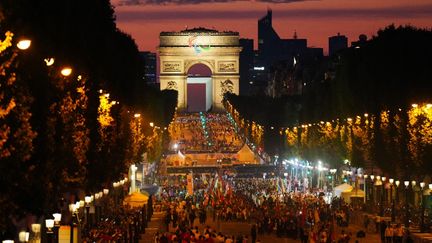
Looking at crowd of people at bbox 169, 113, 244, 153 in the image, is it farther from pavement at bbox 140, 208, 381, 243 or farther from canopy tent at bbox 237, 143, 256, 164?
pavement at bbox 140, 208, 381, 243

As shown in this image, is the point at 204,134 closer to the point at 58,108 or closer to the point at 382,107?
the point at 382,107

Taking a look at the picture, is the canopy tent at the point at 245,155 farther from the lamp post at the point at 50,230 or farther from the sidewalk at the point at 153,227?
the lamp post at the point at 50,230

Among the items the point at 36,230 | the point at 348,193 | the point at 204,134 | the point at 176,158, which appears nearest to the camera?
the point at 36,230

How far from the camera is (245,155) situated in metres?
129

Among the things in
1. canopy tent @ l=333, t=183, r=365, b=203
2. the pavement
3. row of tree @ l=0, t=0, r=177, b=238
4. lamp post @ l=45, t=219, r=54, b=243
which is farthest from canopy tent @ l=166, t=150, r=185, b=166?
lamp post @ l=45, t=219, r=54, b=243

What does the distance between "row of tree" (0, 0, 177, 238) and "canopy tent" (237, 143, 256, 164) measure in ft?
174

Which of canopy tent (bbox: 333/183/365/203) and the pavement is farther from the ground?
canopy tent (bbox: 333/183/365/203)

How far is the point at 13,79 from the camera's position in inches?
1040

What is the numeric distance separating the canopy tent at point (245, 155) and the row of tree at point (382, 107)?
24.1 meters

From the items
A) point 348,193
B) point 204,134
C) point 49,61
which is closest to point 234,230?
point 348,193

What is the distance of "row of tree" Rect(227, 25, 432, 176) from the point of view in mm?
61531

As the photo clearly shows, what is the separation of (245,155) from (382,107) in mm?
58717

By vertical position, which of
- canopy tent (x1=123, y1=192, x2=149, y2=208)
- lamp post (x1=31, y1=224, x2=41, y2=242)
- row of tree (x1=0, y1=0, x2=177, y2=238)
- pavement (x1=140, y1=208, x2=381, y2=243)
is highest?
row of tree (x1=0, y1=0, x2=177, y2=238)

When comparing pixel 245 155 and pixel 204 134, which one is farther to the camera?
pixel 204 134
